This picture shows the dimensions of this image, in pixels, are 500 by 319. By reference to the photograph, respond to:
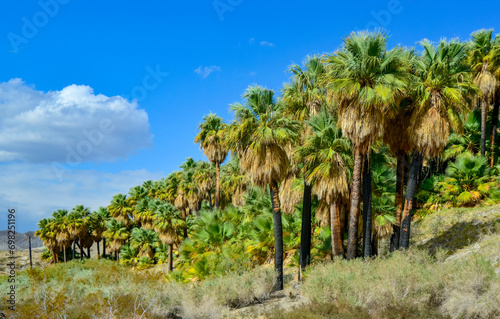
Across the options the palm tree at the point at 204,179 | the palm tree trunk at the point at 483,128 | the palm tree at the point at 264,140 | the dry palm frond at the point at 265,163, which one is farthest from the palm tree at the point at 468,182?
the palm tree at the point at 204,179

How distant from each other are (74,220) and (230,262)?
133 feet

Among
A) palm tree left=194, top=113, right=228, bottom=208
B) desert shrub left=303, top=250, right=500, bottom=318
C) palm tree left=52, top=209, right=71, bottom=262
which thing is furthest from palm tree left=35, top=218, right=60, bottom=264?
desert shrub left=303, top=250, right=500, bottom=318

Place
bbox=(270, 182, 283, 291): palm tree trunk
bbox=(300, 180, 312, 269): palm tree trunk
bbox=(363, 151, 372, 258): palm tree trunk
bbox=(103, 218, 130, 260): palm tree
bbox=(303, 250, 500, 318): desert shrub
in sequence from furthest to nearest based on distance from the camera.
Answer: bbox=(103, 218, 130, 260): palm tree, bbox=(300, 180, 312, 269): palm tree trunk, bbox=(270, 182, 283, 291): palm tree trunk, bbox=(363, 151, 372, 258): palm tree trunk, bbox=(303, 250, 500, 318): desert shrub

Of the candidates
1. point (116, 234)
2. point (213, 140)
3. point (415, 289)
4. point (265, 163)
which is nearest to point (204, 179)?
point (213, 140)

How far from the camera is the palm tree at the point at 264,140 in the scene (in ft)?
60.7

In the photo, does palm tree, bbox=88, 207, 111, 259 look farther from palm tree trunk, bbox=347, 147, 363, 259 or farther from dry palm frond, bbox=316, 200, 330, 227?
palm tree trunk, bbox=347, 147, 363, 259

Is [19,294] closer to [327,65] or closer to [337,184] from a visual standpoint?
[337,184]

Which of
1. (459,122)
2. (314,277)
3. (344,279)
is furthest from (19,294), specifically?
(459,122)

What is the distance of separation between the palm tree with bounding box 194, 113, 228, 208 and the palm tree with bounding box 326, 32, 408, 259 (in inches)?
943

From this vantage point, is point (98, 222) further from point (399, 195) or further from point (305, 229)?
point (399, 195)

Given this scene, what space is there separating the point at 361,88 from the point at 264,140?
17.1 feet

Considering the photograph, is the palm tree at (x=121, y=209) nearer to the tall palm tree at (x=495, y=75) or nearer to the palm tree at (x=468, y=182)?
the palm tree at (x=468, y=182)

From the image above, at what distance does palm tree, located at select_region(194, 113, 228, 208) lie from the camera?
40.5 meters

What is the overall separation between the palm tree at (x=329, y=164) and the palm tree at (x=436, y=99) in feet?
9.59
